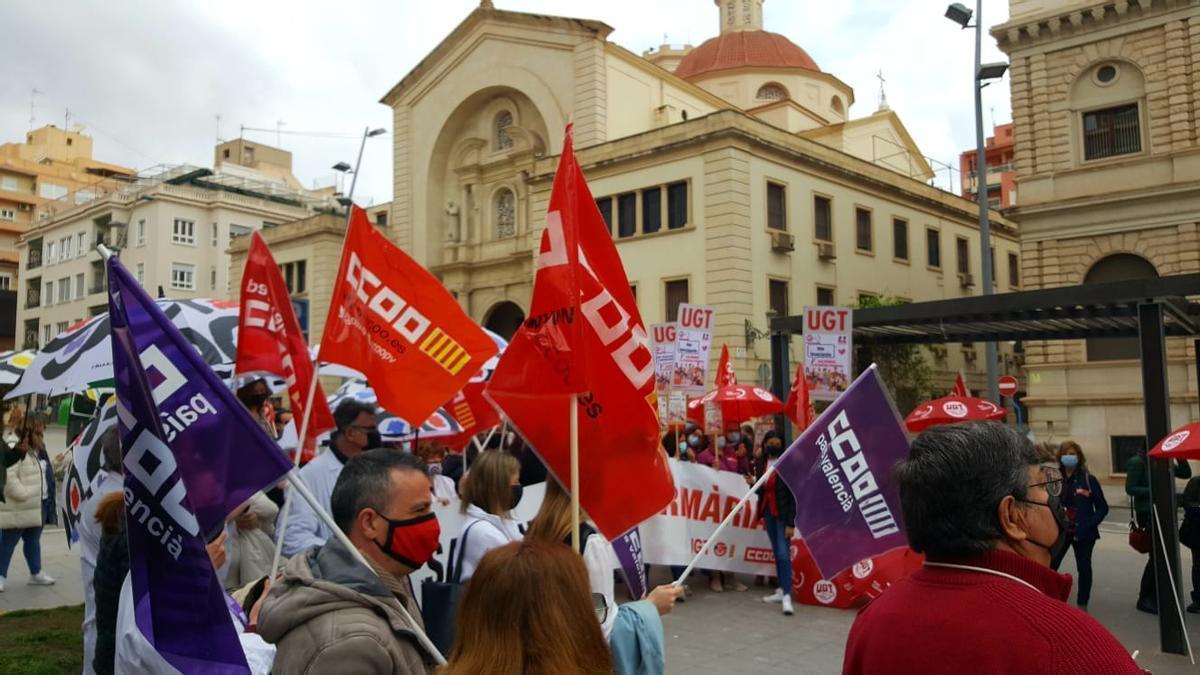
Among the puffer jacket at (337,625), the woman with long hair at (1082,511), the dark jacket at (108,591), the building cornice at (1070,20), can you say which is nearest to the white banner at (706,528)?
the woman with long hair at (1082,511)

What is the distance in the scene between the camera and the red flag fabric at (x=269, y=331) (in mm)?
6746

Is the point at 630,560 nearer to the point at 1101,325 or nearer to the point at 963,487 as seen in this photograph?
the point at 963,487

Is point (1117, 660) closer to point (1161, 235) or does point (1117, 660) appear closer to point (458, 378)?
point (458, 378)

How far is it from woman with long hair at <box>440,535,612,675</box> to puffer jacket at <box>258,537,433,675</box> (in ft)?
1.10

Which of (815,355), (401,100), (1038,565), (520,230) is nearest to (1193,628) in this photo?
(815,355)

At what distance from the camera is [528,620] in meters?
2.18

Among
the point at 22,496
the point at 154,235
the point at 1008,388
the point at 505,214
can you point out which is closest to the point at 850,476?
the point at 22,496

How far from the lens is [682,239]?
29312 mm

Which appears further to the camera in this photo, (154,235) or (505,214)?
(154,235)

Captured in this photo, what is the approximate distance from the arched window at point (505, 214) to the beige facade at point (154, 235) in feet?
74.1

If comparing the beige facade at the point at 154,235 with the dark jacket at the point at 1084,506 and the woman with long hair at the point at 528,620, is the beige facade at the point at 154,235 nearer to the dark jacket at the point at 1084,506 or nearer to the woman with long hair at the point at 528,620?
the dark jacket at the point at 1084,506

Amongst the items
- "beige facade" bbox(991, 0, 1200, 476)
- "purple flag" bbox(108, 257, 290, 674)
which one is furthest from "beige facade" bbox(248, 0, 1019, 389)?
"purple flag" bbox(108, 257, 290, 674)

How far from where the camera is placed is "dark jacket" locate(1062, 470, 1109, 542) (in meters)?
9.41

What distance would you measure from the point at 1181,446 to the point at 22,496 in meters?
11.3
